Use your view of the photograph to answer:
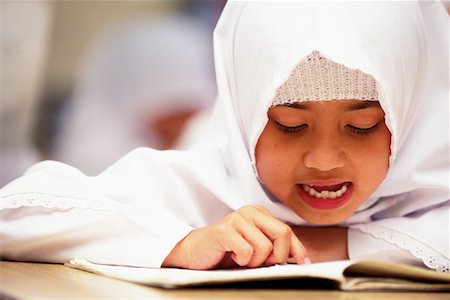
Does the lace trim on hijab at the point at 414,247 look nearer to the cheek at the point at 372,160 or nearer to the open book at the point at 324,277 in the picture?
the cheek at the point at 372,160

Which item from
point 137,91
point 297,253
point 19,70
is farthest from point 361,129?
point 137,91

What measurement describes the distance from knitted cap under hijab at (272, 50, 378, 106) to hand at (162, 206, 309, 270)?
21 centimetres

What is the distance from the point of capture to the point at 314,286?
1005 millimetres

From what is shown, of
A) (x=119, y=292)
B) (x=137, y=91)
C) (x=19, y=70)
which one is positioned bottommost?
(x=119, y=292)

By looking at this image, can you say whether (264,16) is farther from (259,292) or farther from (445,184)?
(259,292)

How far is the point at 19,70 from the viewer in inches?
138

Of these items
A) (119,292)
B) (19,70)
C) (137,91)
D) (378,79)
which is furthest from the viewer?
(137,91)

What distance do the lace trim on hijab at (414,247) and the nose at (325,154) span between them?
0.13 metres

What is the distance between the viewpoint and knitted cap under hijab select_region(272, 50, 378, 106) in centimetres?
128

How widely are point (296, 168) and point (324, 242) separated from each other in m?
0.14

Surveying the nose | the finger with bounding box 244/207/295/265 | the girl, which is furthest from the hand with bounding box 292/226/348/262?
the finger with bounding box 244/207/295/265

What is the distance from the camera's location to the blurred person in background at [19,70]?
11.1ft

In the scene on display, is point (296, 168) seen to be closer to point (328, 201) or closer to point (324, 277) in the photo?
point (328, 201)

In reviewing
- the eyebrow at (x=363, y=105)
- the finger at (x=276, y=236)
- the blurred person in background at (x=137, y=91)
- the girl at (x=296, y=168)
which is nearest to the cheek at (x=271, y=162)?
the girl at (x=296, y=168)
